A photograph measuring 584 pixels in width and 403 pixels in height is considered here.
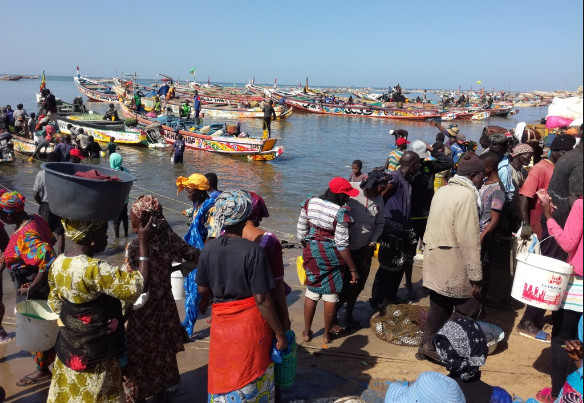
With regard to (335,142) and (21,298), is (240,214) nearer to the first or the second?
(21,298)

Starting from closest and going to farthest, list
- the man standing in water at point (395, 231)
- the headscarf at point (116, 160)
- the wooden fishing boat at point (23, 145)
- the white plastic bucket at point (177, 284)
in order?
the white plastic bucket at point (177, 284) < the man standing in water at point (395, 231) < the headscarf at point (116, 160) < the wooden fishing boat at point (23, 145)

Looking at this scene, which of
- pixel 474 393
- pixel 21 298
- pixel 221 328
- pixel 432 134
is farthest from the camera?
pixel 432 134

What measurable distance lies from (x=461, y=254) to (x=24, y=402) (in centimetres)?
360

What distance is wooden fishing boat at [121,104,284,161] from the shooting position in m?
17.4

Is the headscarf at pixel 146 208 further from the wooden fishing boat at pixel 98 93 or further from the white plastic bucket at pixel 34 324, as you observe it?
the wooden fishing boat at pixel 98 93

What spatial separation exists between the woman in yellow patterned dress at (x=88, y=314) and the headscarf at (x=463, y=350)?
1.77 metres

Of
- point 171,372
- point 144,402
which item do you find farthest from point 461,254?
point 144,402

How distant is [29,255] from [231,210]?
1.94 m

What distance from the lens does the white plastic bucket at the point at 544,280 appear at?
314cm

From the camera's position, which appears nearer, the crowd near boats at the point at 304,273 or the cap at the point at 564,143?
the crowd near boats at the point at 304,273

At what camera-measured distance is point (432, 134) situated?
29203 mm

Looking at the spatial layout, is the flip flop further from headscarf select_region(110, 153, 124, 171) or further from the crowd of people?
headscarf select_region(110, 153, 124, 171)

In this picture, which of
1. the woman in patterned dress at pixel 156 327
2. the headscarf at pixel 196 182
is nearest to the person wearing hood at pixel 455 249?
the woman in patterned dress at pixel 156 327

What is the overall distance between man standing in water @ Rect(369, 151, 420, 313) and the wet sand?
0.52 m
